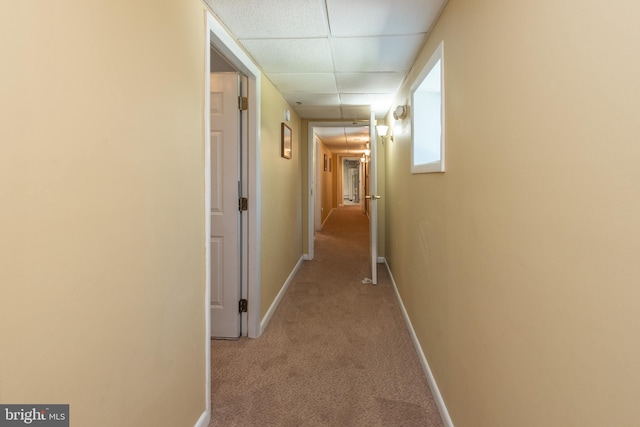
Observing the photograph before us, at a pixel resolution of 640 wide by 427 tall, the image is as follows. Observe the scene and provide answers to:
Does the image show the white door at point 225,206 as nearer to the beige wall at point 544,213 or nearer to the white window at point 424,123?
the white window at point 424,123

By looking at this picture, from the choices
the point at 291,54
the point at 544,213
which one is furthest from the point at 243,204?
the point at 544,213

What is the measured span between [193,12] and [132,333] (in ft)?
4.61

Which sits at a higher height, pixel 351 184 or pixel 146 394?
pixel 351 184

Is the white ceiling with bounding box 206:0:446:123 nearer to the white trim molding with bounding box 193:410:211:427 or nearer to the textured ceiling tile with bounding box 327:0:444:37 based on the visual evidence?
the textured ceiling tile with bounding box 327:0:444:37

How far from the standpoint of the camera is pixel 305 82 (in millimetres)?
3102

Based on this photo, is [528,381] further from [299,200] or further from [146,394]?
[299,200]

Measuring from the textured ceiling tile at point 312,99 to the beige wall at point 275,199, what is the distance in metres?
0.10

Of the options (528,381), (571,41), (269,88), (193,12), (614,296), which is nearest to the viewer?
(614,296)

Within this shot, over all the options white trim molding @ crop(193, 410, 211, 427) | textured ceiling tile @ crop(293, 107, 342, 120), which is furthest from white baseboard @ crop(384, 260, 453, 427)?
textured ceiling tile @ crop(293, 107, 342, 120)

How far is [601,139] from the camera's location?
65 centimetres

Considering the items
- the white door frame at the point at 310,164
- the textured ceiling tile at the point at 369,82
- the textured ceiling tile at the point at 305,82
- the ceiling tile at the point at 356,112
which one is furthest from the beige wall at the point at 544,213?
the white door frame at the point at 310,164

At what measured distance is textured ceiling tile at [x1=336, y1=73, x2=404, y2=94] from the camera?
289 cm

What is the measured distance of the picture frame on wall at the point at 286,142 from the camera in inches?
141

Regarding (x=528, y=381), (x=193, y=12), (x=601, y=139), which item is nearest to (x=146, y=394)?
(x=528, y=381)
